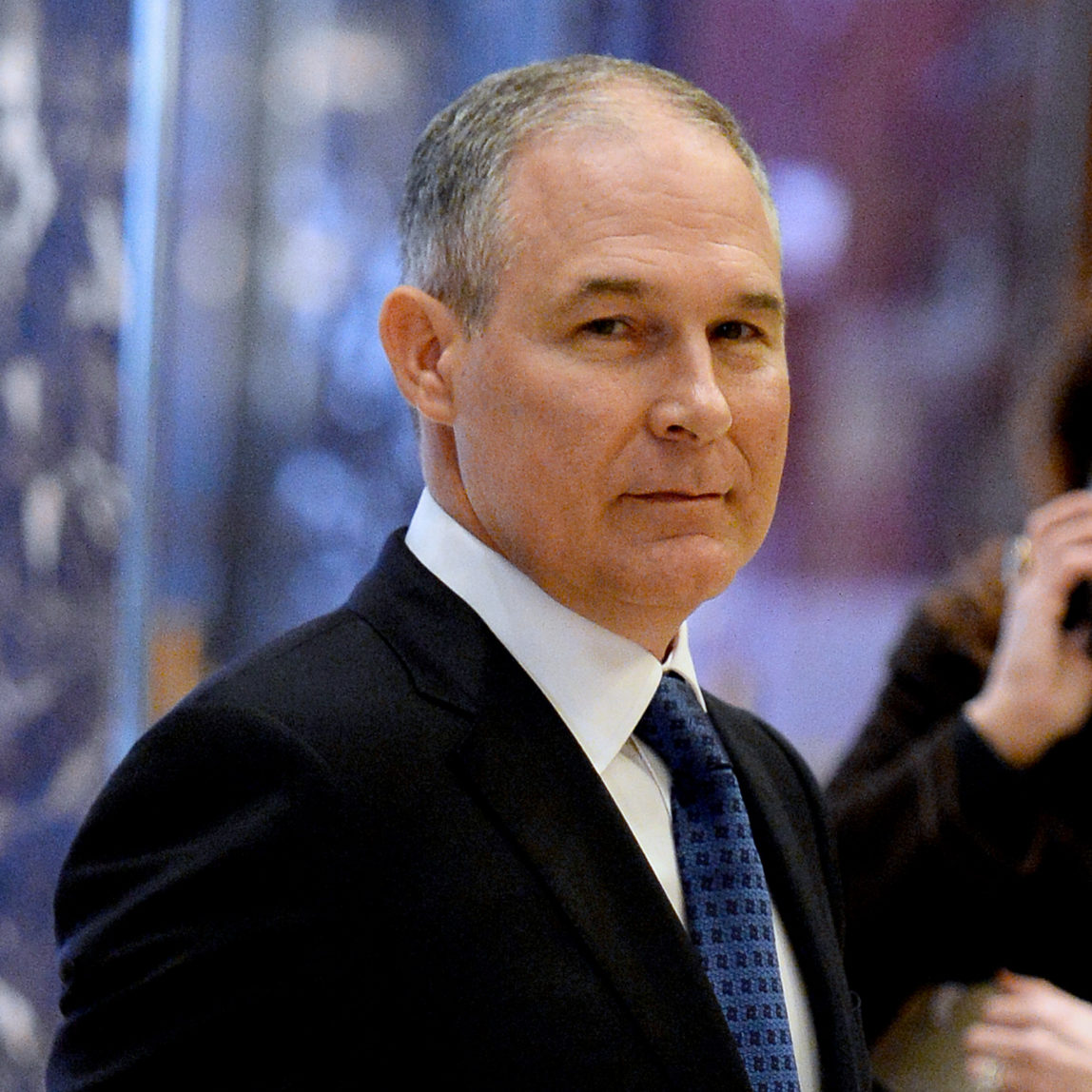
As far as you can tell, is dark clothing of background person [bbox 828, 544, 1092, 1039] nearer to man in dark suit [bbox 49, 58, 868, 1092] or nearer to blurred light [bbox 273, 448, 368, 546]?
man in dark suit [bbox 49, 58, 868, 1092]

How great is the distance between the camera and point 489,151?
1.18 meters

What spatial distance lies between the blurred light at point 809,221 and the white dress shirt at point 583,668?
2236 millimetres

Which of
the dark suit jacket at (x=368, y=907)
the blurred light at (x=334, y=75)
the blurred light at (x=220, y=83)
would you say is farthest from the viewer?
the blurred light at (x=334, y=75)

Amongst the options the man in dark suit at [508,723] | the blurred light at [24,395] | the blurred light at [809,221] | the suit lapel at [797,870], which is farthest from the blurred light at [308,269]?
the suit lapel at [797,870]

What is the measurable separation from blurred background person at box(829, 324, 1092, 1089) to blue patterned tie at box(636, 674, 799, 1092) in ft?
2.81

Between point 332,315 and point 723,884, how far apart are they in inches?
64.3

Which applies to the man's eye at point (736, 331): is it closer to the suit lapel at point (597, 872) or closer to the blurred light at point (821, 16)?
the suit lapel at point (597, 872)

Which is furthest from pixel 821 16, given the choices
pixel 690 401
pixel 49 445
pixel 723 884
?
pixel 723 884

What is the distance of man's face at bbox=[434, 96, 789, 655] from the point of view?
111 cm

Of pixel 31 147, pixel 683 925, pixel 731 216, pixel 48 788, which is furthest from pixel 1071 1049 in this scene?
pixel 31 147

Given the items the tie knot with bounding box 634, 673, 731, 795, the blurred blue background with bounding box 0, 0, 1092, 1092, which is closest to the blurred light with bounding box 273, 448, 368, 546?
the blurred blue background with bounding box 0, 0, 1092, 1092

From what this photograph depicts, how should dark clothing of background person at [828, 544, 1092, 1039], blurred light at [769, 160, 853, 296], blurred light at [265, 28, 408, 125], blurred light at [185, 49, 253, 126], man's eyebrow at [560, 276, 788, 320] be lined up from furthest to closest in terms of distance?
1. blurred light at [769, 160, 853, 296]
2. blurred light at [265, 28, 408, 125]
3. blurred light at [185, 49, 253, 126]
4. dark clothing of background person at [828, 544, 1092, 1039]
5. man's eyebrow at [560, 276, 788, 320]

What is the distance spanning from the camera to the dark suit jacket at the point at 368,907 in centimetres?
96

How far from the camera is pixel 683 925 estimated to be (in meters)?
1.12
